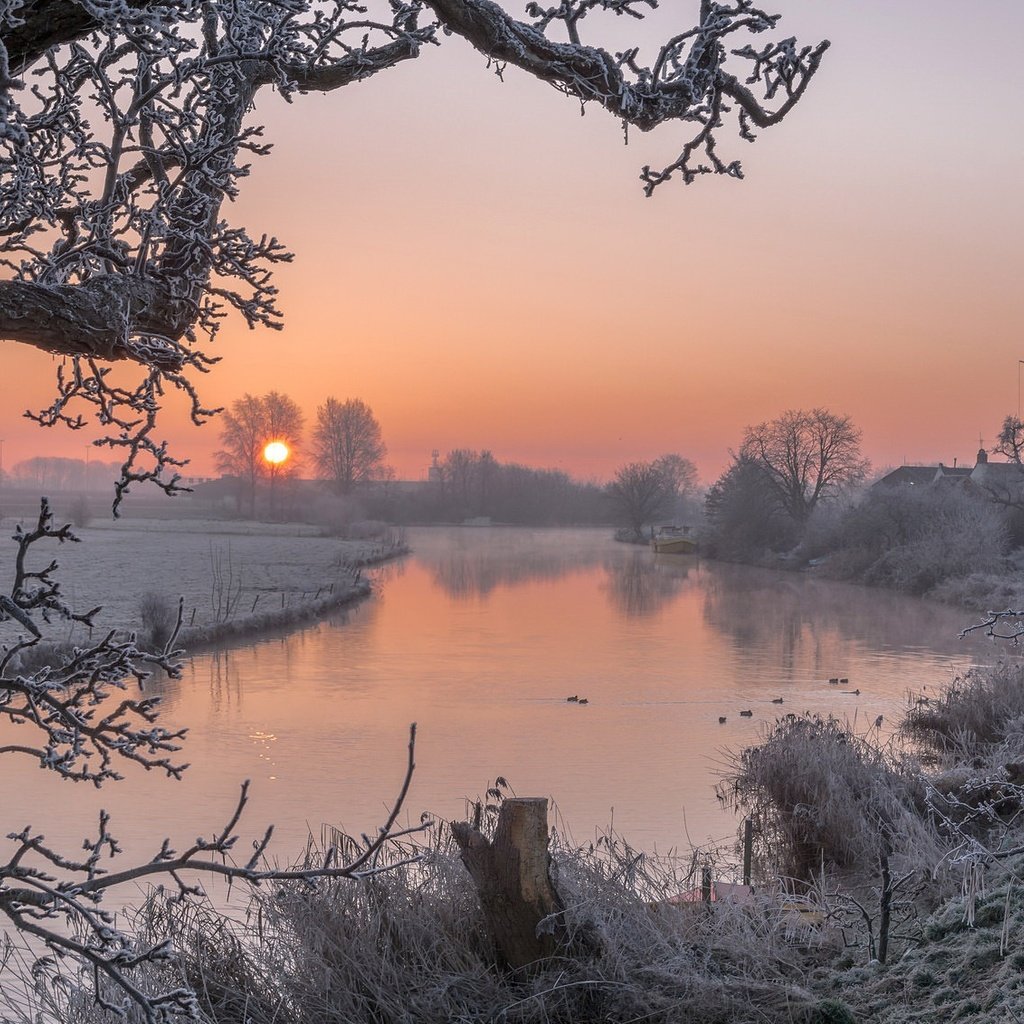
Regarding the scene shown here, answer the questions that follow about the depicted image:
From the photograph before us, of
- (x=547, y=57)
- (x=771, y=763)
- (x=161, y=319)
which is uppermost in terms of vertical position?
(x=547, y=57)

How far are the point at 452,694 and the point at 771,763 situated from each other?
799 centimetres

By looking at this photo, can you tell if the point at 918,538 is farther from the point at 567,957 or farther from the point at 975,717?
the point at 567,957

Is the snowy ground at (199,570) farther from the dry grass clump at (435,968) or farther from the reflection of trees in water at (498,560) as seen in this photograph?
the dry grass clump at (435,968)

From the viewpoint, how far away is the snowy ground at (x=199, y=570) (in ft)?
79.5

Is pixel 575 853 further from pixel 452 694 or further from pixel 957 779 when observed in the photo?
pixel 452 694

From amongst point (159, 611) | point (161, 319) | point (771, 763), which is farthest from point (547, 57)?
point (159, 611)

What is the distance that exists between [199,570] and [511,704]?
21.0 metres

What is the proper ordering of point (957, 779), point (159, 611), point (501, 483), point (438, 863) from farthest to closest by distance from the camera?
point (501, 483) < point (159, 611) < point (957, 779) < point (438, 863)

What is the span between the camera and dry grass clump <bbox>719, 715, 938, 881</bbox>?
827cm

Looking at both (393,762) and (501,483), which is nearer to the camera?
(393,762)

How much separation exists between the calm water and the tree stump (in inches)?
95.3

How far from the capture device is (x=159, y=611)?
19.4 meters

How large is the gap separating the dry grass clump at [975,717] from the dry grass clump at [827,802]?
1.94 m

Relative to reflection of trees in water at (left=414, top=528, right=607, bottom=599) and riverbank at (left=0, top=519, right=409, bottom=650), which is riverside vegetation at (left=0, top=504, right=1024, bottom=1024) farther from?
reflection of trees in water at (left=414, top=528, right=607, bottom=599)
